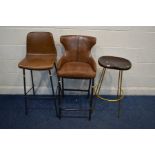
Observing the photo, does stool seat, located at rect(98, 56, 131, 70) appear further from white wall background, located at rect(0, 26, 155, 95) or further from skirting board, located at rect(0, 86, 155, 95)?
skirting board, located at rect(0, 86, 155, 95)

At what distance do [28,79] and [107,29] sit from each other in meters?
1.45

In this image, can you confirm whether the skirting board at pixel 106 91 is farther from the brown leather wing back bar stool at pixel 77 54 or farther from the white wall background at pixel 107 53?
the brown leather wing back bar stool at pixel 77 54

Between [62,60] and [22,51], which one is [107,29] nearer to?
[62,60]

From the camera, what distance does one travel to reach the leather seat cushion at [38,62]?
2.20 metres

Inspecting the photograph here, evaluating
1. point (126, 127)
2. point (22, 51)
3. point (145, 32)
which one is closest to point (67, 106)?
point (126, 127)

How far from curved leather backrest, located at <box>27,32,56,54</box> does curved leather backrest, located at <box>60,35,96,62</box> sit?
0.56ft

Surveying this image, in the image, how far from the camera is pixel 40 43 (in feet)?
8.16

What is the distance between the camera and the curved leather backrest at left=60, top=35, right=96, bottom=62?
2.46 metres

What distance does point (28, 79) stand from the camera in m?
2.88

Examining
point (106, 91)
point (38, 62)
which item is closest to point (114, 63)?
point (106, 91)

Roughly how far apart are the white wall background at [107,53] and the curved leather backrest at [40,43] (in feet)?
0.50

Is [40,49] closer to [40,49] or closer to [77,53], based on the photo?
[40,49]

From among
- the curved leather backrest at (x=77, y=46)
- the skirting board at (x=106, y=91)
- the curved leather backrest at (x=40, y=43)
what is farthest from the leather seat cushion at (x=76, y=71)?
A: the skirting board at (x=106, y=91)

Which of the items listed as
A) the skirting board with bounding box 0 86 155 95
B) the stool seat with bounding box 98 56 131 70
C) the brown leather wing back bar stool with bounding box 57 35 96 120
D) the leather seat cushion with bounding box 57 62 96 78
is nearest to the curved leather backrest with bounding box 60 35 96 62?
the brown leather wing back bar stool with bounding box 57 35 96 120
